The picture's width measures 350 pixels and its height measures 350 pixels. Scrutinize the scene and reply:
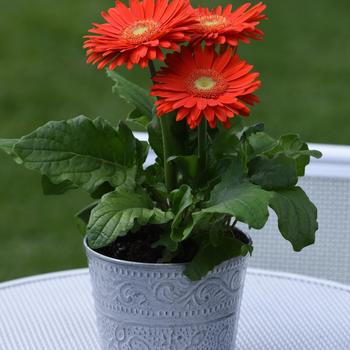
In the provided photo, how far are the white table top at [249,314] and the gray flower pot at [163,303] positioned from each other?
9.2 inches

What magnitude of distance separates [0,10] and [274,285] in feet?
12.0

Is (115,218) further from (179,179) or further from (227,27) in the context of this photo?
(227,27)

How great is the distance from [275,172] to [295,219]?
7cm

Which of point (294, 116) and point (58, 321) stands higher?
point (58, 321)

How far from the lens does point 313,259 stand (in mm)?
2049

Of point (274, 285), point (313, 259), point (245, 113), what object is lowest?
point (313, 259)

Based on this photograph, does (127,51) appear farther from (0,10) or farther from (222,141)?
(0,10)

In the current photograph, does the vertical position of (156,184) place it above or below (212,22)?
below

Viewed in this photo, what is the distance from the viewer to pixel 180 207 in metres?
1.22

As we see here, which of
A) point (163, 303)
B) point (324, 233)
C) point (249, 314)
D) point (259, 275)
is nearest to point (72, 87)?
point (324, 233)

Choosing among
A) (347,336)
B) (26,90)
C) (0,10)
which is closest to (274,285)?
(347,336)

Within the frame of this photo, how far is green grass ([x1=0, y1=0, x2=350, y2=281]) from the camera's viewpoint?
3.45m

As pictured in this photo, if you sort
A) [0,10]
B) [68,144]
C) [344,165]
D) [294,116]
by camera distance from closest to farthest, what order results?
[68,144], [344,165], [294,116], [0,10]

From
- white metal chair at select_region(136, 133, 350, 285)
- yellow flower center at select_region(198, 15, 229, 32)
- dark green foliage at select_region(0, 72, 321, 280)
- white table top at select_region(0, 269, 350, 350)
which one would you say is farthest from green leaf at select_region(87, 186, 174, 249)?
white metal chair at select_region(136, 133, 350, 285)
